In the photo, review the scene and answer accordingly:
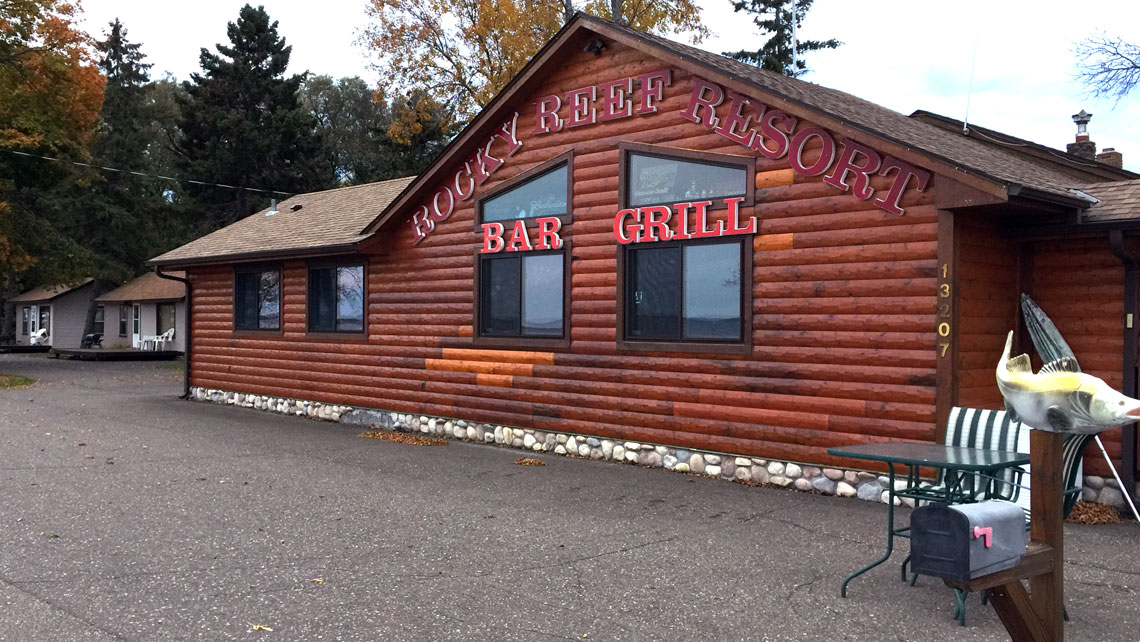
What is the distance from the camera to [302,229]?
17016mm

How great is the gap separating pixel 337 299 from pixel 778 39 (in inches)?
1078

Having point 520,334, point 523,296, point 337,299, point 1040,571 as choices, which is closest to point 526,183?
point 523,296

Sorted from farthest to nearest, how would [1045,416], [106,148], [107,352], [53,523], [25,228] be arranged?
[106,148] < [107,352] < [25,228] < [53,523] < [1045,416]

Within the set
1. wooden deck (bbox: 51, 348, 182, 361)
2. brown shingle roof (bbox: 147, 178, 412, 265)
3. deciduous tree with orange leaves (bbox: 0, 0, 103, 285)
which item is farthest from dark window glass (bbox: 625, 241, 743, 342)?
wooden deck (bbox: 51, 348, 182, 361)

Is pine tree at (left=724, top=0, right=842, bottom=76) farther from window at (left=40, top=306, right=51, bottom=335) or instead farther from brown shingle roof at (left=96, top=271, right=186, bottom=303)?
window at (left=40, top=306, right=51, bottom=335)

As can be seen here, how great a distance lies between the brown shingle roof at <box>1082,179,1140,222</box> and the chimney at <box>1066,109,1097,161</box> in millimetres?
7529

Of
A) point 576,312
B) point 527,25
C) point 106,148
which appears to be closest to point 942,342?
point 576,312

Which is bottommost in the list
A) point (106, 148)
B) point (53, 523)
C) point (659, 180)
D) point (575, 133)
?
point (53, 523)

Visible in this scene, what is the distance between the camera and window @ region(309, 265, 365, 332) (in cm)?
1474

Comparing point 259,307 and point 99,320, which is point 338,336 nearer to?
point 259,307

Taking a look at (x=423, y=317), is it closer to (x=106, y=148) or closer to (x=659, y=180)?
(x=659, y=180)

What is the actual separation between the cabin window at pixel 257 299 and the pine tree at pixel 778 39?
24.2 metres

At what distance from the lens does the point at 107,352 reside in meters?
33.5

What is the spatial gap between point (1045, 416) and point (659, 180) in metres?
6.94
